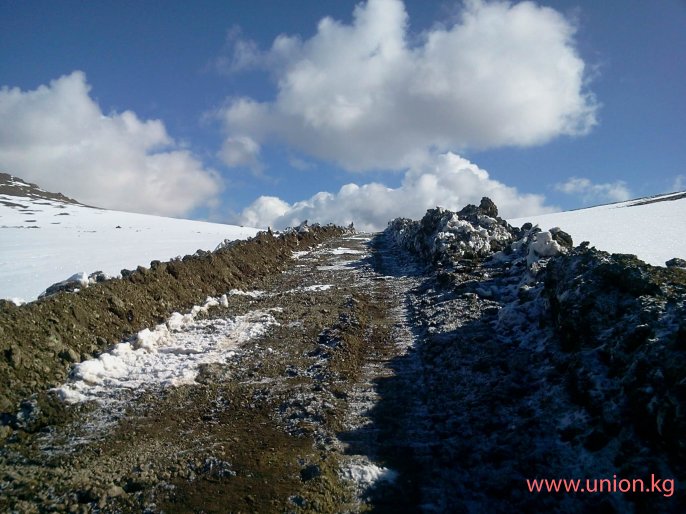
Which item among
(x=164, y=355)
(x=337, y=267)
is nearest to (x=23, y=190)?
(x=337, y=267)

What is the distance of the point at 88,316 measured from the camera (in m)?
10.7

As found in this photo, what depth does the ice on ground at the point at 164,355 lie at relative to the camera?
8578 millimetres

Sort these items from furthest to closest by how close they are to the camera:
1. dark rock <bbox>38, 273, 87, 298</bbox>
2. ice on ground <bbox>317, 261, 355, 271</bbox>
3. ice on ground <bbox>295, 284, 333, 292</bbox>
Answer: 1. ice on ground <bbox>317, 261, 355, 271</bbox>
2. ice on ground <bbox>295, 284, 333, 292</bbox>
3. dark rock <bbox>38, 273, 87, 298</bbox>

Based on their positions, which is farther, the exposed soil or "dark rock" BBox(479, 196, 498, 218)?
"dark rock" BBox(479, 196, 498, 218)

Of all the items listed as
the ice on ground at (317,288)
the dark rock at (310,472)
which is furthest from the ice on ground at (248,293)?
the dark rock at (310,472)

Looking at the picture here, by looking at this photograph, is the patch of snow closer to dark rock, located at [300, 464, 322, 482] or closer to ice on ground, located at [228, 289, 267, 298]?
ice on ground, located at [228, 289, 267, 298]

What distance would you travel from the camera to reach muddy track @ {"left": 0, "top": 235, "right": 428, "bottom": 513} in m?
5.51

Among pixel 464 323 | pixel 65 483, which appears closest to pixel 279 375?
pixel 65 483

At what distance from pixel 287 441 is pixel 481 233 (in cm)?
1898

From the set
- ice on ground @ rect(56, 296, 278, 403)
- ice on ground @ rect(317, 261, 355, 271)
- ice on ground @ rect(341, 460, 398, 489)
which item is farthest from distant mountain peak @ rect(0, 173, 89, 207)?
ice on ground @ rect(341, 460, 398, 489)

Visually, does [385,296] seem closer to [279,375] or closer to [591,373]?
[279,375]

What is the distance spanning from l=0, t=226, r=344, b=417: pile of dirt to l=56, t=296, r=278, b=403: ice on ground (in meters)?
0.57

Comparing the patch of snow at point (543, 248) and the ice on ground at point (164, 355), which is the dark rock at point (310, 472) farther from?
the patch of snow at point (543, 248)

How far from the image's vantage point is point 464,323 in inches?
473
